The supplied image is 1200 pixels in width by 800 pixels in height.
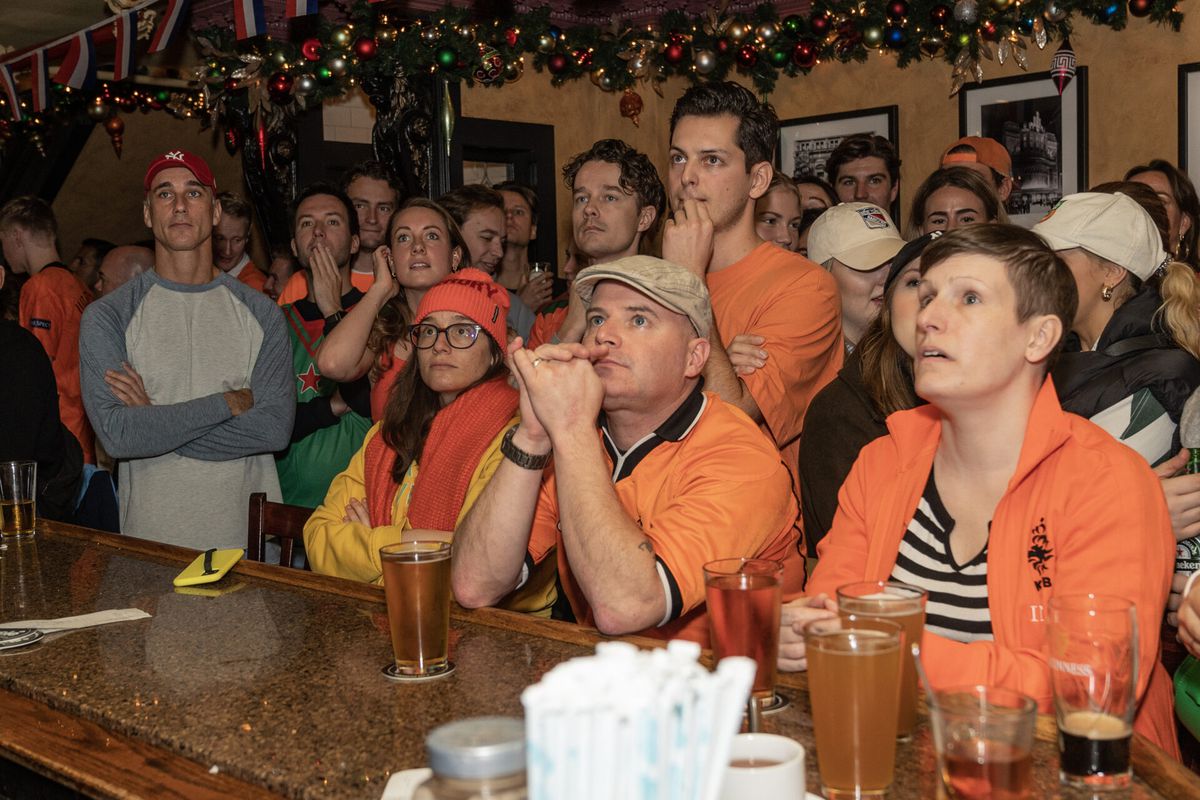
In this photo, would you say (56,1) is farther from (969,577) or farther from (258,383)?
(969,577)

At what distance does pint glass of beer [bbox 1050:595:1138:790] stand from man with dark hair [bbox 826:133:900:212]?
3.65 meters

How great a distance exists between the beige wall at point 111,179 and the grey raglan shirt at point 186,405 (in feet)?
20.8

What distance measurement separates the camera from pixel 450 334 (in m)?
2.57

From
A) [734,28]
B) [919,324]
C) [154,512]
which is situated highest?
[734,28]

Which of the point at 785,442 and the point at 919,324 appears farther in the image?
the point at 785,442

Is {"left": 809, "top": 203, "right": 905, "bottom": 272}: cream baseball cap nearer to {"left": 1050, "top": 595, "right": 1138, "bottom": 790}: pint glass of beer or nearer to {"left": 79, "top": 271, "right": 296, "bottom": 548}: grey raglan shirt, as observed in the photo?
{"left": 79, "top": 271, "right": 296, "bottom": 548}: grey raglan shirt

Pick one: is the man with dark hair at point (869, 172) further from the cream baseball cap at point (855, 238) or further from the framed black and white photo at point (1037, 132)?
the cream baseball cap at point (855, 238)

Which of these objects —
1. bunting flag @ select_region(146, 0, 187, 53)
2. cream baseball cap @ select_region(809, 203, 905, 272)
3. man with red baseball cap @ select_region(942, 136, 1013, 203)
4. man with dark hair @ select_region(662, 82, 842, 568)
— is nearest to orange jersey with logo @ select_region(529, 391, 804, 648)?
man with dark hair @ select_region(662, 82, 842, 568)

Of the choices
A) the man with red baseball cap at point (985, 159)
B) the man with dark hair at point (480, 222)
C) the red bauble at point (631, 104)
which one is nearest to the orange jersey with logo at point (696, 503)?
the man with dark hair at point (480, 222)

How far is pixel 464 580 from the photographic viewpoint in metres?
1.77

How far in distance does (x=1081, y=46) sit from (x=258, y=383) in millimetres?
4485

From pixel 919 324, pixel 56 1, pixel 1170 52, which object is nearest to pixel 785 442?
pixel 919 324

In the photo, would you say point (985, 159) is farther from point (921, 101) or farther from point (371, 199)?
point (371, 199)

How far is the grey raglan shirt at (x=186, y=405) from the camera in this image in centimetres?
300
